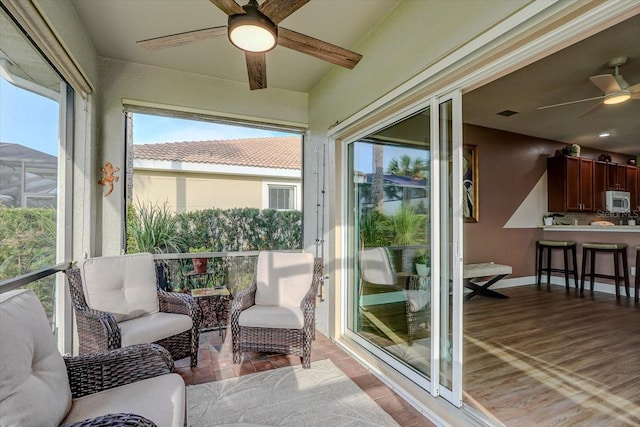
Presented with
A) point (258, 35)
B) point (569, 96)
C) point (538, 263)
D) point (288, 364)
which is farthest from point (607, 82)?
point (288, 364)

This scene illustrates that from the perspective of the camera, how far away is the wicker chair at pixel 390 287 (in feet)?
7.94

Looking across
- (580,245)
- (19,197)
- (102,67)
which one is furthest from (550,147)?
(19,197)

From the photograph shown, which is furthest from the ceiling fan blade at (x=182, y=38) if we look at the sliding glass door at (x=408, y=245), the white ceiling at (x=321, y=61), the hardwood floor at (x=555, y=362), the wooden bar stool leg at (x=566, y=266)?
the wooden bar stool leg at (x=566, y=266)

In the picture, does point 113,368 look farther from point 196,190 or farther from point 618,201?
point 618,201

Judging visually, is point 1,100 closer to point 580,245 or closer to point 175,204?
point 175,204

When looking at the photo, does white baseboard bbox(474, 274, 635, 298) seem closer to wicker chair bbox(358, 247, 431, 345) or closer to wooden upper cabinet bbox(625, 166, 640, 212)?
wooden upper cabinet bbox(625, 166, 640, 212)

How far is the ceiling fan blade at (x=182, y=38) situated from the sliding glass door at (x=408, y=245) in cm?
147

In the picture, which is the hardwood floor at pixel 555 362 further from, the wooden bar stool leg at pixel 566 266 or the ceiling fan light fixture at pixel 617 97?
the ceiling fan light fixture at pixel 617 97

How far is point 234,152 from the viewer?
406cm

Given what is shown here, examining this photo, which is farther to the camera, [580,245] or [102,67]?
[580,245]

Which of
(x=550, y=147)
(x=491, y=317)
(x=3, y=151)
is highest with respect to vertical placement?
(x=550, y=147)

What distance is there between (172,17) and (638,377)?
15.4ft

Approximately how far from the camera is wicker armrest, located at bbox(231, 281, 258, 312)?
2929mm

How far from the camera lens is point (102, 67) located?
3266 millimetres
